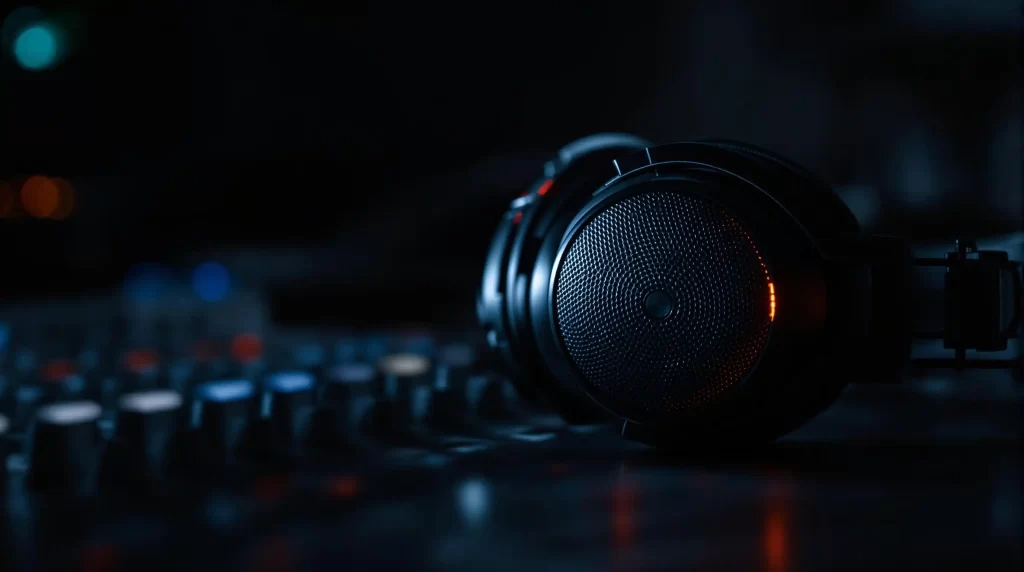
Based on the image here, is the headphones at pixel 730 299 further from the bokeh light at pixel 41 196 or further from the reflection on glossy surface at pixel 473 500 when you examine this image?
the bokeh light at pixel 41 196

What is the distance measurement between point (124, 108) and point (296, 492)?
3.45 feet

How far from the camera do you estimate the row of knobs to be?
442mm

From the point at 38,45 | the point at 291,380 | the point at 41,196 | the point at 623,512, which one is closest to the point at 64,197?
the point at 41,196

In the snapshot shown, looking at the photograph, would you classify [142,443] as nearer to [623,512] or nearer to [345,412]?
[345,412]

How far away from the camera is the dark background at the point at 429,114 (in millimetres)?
1053

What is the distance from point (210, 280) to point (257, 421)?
2.70 ft

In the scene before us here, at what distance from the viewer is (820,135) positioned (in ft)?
3.59

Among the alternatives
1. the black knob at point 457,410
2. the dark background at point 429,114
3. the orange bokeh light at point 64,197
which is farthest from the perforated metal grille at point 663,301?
the orange bokeh light at point 64,197

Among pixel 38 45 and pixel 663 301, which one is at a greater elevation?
pixel 38 45

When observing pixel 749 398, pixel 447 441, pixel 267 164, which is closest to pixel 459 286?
Answer: pixel 267 164

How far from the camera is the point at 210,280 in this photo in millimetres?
1272

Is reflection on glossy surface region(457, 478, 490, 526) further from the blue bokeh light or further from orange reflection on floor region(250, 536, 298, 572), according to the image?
the blue bokeh light

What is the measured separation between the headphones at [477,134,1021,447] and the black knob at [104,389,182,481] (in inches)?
8.5

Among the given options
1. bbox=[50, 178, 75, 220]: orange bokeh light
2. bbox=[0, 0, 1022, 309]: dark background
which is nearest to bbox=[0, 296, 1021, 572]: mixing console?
bbox=[0, 0, 1022, 309]: dark background
